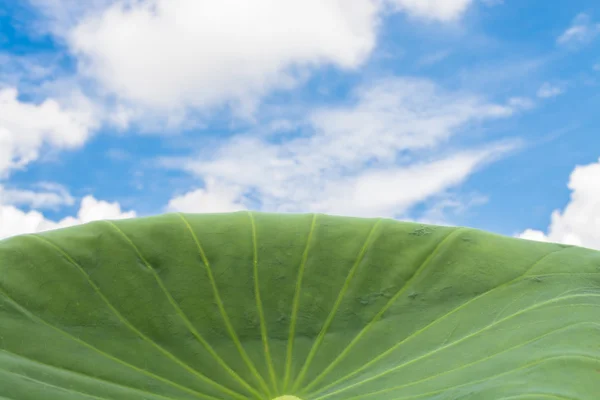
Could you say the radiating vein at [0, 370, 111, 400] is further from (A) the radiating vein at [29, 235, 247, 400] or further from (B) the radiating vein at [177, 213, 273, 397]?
(B) the radiating vein at [177, 213, 273, 397]

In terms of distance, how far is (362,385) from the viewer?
2.95 m

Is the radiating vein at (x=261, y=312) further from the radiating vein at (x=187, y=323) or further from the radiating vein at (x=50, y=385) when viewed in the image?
the radiating vein at (x=50, y=385)

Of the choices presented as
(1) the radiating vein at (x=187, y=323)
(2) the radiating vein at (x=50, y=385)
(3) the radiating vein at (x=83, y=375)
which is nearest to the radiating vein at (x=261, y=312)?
(1) the radiating vein at (x=187, y=323)

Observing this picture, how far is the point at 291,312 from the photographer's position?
11.3 feet

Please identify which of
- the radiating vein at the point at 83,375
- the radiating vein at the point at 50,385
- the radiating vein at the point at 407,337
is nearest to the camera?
the radiating vein at the point at 50,385

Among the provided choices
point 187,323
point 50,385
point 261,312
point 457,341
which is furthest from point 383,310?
point 50,385

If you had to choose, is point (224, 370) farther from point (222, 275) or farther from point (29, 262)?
point (29, 262)

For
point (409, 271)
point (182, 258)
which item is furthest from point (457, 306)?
point (182, 258)

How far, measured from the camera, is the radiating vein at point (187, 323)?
3086 mm

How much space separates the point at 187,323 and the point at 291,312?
0.54m

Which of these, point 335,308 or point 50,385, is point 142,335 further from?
point 335,308

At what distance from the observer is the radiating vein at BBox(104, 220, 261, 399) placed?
10.1ft

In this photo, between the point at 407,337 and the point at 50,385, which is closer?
the point at 50,385

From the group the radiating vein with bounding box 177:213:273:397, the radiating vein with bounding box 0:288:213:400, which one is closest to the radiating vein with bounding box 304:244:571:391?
the radiating vein with bounding box 177:213:273:397
